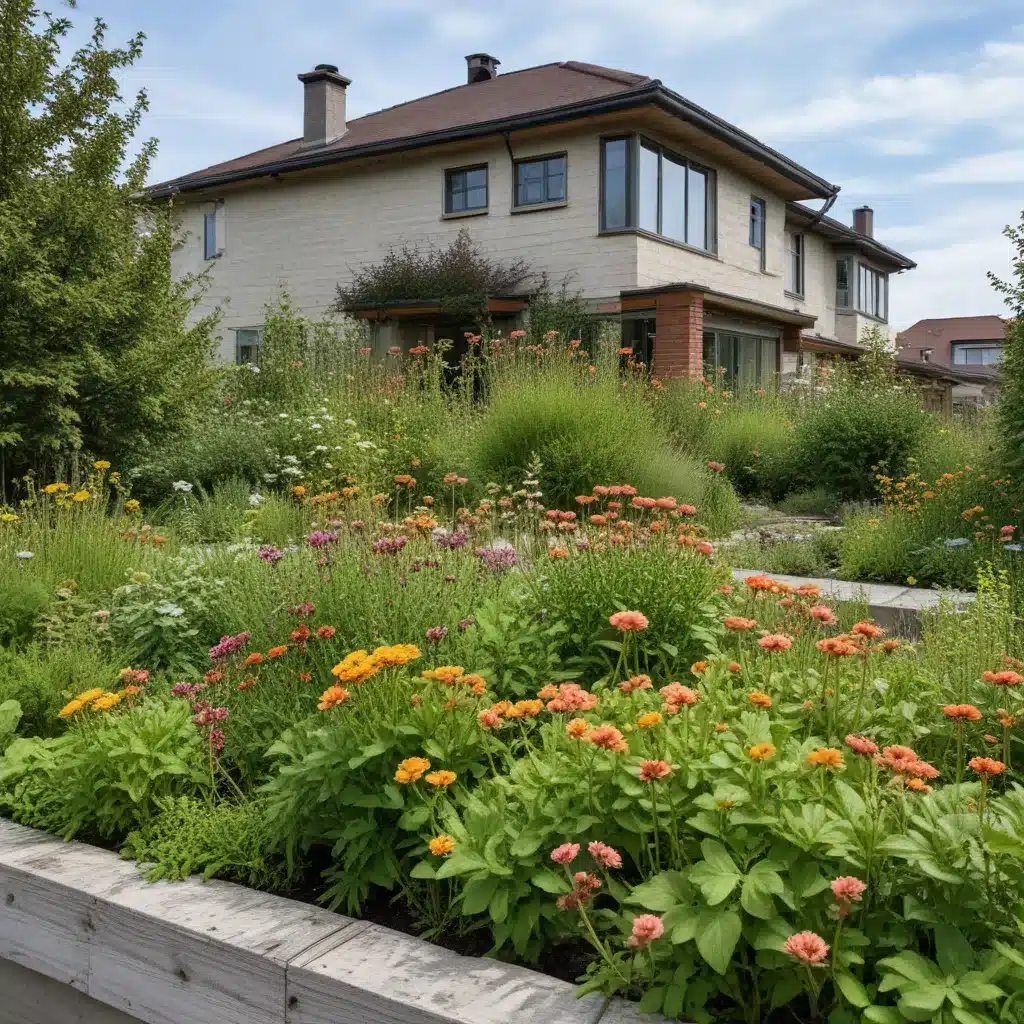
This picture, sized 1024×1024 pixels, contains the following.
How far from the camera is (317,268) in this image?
2075 cm

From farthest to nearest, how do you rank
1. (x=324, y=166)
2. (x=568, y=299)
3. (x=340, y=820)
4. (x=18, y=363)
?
(x=324, y=166), (x=568, y=299), (x=18, y=363), (x=340, y=820)

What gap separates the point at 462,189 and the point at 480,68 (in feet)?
17.9

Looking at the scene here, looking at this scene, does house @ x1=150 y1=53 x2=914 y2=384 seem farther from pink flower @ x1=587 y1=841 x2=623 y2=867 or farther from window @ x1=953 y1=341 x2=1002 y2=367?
window @ x1=953 y1=341 x2=1002 y2=367

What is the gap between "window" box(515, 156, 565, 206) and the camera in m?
17.6

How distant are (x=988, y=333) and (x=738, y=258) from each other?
4384 centimetres

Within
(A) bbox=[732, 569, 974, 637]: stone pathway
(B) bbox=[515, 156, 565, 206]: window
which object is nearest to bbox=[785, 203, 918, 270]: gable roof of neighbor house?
(B) bbox=[515, 156, 565, 206]: window

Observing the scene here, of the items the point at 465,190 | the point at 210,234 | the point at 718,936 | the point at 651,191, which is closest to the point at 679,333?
the point at 651,191

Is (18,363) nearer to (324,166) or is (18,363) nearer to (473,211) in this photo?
(473,211)

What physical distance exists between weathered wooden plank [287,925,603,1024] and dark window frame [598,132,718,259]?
1565 cm

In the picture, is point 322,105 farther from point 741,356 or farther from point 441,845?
point 441,845

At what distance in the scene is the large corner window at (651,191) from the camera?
659 inches

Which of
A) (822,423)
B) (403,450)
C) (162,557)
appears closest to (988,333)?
(822,423)

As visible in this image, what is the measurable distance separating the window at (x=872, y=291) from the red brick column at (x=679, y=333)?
13.8 metres

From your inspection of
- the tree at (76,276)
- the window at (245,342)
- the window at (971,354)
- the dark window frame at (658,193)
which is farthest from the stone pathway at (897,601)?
the window at (971,354)
